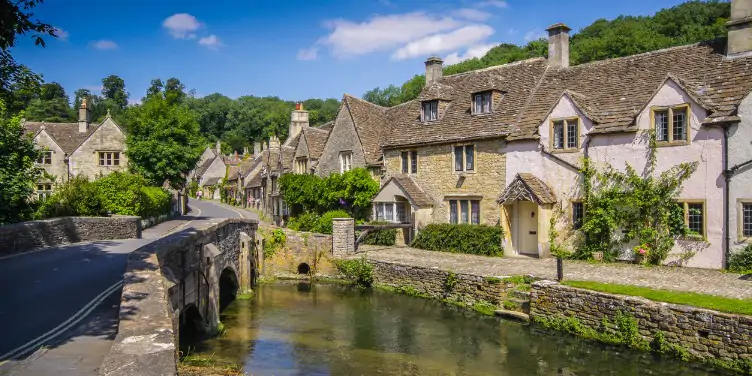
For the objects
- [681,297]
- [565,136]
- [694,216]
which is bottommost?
[681,297]

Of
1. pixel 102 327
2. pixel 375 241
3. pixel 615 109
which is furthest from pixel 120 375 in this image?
pixel 375 241

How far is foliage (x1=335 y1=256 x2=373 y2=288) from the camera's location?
90.7 feet

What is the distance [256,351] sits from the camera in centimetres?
1788

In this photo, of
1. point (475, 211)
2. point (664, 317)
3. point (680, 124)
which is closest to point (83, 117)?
point (475, 211)

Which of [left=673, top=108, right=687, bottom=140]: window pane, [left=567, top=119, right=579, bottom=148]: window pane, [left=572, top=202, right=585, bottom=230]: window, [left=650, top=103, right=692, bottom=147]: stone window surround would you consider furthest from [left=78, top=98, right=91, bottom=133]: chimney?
[left=673, top=108, right=687, bottom=140]: window pane

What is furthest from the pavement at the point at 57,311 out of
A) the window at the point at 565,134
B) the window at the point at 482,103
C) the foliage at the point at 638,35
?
the foliage at the point at 638,35

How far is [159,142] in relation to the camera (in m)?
42.4

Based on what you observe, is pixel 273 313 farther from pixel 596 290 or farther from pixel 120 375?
pixel 120 375

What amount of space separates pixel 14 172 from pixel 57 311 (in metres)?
16.1

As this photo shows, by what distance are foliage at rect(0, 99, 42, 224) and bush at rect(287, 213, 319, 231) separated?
15750 millimetres

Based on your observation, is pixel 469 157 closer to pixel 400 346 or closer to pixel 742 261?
pixel 742 261

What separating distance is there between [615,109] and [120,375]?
24285mm

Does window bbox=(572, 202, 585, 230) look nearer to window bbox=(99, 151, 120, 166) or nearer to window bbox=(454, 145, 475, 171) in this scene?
window bbox=(454, 145, 475, 171)

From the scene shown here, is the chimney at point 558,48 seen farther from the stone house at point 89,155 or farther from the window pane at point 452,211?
the stone house at point 89,155
